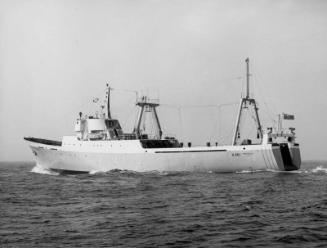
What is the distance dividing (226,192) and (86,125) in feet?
99.8

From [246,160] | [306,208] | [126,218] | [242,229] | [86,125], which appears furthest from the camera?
[86,125]

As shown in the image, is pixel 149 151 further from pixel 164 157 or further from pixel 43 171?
pixel 43 171

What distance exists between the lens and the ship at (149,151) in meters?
45.2

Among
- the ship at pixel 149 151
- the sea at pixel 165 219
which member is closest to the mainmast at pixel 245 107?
the ship at pixel 149 151

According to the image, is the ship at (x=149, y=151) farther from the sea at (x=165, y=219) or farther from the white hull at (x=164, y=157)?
the sea at (x=165, y=219)

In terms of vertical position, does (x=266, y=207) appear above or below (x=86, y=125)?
below

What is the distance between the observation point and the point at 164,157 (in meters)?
47.1

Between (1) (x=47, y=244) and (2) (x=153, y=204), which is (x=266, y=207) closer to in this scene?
(2) (x=153, y=204)

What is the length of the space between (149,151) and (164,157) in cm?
204

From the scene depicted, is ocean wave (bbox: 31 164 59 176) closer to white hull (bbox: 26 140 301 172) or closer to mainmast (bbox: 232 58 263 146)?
white hull (bbox: 26 140 301 172)

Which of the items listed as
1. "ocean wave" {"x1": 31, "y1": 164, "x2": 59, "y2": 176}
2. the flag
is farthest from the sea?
"ocean wave" {"x1": 31, "y1": 164, "x2": 59, "y2": 176}

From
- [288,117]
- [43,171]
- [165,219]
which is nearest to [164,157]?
[288,117]

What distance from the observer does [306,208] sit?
20.3 metres

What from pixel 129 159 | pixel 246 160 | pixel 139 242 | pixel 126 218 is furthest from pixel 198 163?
pixel 139 242
